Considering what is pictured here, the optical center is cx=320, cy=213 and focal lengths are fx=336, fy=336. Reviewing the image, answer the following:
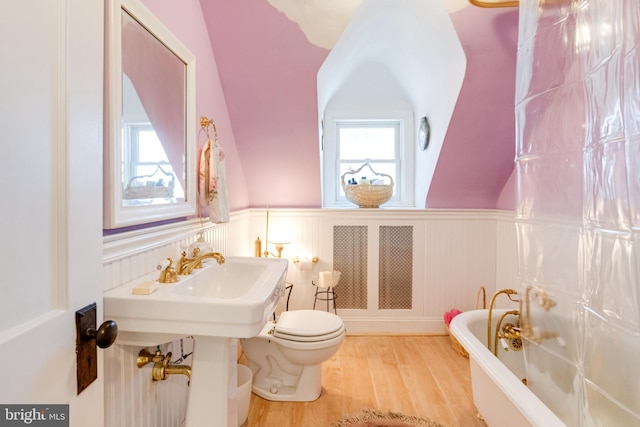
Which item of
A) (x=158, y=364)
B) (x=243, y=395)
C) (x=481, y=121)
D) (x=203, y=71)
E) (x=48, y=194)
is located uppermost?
(x=203, y=71)

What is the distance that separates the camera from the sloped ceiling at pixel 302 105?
1.92 metres

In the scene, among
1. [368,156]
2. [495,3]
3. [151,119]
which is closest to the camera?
[151,119]

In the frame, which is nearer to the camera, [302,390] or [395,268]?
[302,390]

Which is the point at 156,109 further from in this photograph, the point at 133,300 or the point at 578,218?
the point at 578,218

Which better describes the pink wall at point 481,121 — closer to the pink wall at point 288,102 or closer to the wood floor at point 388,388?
the pink wall at point 288,102

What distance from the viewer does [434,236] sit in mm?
2938

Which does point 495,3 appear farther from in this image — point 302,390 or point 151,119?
point 302,390

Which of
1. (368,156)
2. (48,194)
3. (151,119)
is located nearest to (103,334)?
(48,194)

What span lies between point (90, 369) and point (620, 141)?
1319 mm

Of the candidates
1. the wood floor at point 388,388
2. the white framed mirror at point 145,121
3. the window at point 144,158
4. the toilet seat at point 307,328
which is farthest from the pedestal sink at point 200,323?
the wood floor at point 388,388

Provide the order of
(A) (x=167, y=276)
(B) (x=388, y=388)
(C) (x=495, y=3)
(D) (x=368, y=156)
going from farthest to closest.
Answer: (D) (x=368, y=156) < (B) (x=388, y=388) < (C) (x=495, y=3) < (A) (x=167, y=276)

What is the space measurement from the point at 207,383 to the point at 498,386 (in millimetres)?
1094

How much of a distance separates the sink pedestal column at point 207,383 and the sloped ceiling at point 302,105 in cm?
167

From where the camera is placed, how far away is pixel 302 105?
7.57 feet
